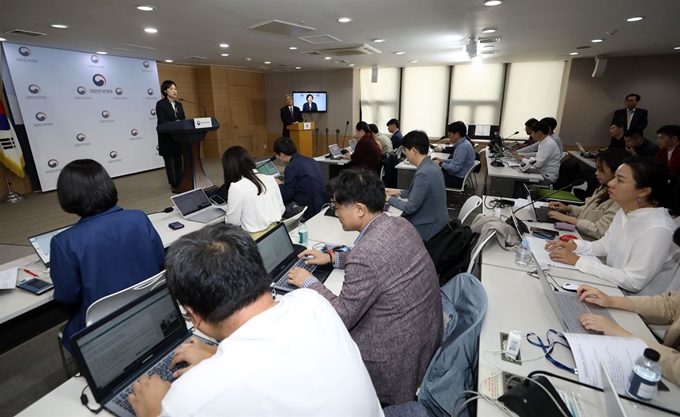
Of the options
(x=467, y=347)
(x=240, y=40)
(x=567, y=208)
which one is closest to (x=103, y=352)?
→ (x=467, y=347)

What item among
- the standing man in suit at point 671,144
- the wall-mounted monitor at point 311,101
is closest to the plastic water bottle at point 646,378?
the standing man in suit at point 671,144

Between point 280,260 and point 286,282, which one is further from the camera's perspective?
point 280,260

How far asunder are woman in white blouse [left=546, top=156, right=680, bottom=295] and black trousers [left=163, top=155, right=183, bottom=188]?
595 centimetres

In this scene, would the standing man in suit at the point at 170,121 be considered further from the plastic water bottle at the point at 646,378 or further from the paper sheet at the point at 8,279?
the plastic water bottle at the point at 646,378

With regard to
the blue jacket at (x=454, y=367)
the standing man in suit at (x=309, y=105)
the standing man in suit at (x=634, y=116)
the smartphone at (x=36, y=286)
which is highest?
the standing man in suit at (x=309, y=105)

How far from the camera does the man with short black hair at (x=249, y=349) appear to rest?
74 cm

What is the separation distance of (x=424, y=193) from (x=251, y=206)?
148cm

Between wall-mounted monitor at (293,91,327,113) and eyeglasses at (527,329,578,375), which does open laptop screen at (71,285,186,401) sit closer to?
eyeglasses at (527,329,578,375)

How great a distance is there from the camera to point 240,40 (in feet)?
18.2

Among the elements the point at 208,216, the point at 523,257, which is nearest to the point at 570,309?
the point at 523,257

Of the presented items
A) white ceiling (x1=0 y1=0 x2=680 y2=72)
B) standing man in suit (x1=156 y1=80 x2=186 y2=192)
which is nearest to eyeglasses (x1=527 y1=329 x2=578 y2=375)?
white ceiling (x1=0 y1=0 x2=680 y2=72)

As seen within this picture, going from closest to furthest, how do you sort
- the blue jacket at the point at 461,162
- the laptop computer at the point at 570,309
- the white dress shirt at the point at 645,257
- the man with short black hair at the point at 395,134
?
the laptop computer at the point at 570,309
the white dress shirt at the point at 645,257
the blue jacket at the point at 461,162
the man with short black hair at the point at 395,134

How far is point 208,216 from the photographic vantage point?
3.09 metres

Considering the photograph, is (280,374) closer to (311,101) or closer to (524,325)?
(524,325)
